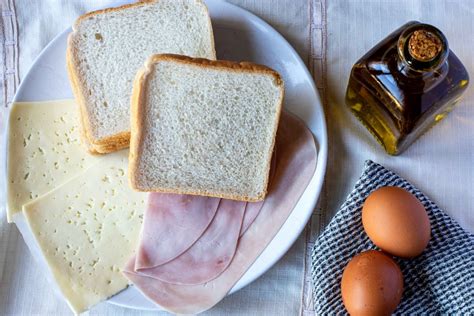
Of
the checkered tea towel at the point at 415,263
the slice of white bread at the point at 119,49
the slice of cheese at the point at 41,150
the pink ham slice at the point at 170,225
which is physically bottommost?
the checkered tea towel at the point at 415,263

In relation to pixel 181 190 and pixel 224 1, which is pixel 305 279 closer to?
pixel 181 190

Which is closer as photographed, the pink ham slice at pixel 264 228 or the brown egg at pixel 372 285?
the brown egg at pixel 372 285

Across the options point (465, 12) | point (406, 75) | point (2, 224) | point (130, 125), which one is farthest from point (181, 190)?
point (465, 12)

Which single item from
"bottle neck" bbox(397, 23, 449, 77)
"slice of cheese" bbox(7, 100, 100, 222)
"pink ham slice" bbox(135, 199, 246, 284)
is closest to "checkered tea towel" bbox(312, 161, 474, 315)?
"pink ham slice" bbox(135, 199, 246, 284)

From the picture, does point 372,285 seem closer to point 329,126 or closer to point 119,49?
point 329,126

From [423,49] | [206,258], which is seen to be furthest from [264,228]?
[423,49]

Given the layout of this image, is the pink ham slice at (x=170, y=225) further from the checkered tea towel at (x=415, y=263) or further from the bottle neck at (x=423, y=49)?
the bottle neck at (x=423, y=49)

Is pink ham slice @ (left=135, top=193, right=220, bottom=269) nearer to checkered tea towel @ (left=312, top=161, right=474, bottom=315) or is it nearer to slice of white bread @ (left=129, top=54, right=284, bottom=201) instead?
slice of white bread @ (left=129, top=54, right=284, bottom=201)

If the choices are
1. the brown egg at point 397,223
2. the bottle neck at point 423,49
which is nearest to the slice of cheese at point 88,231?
the brown egg at point 397,223
